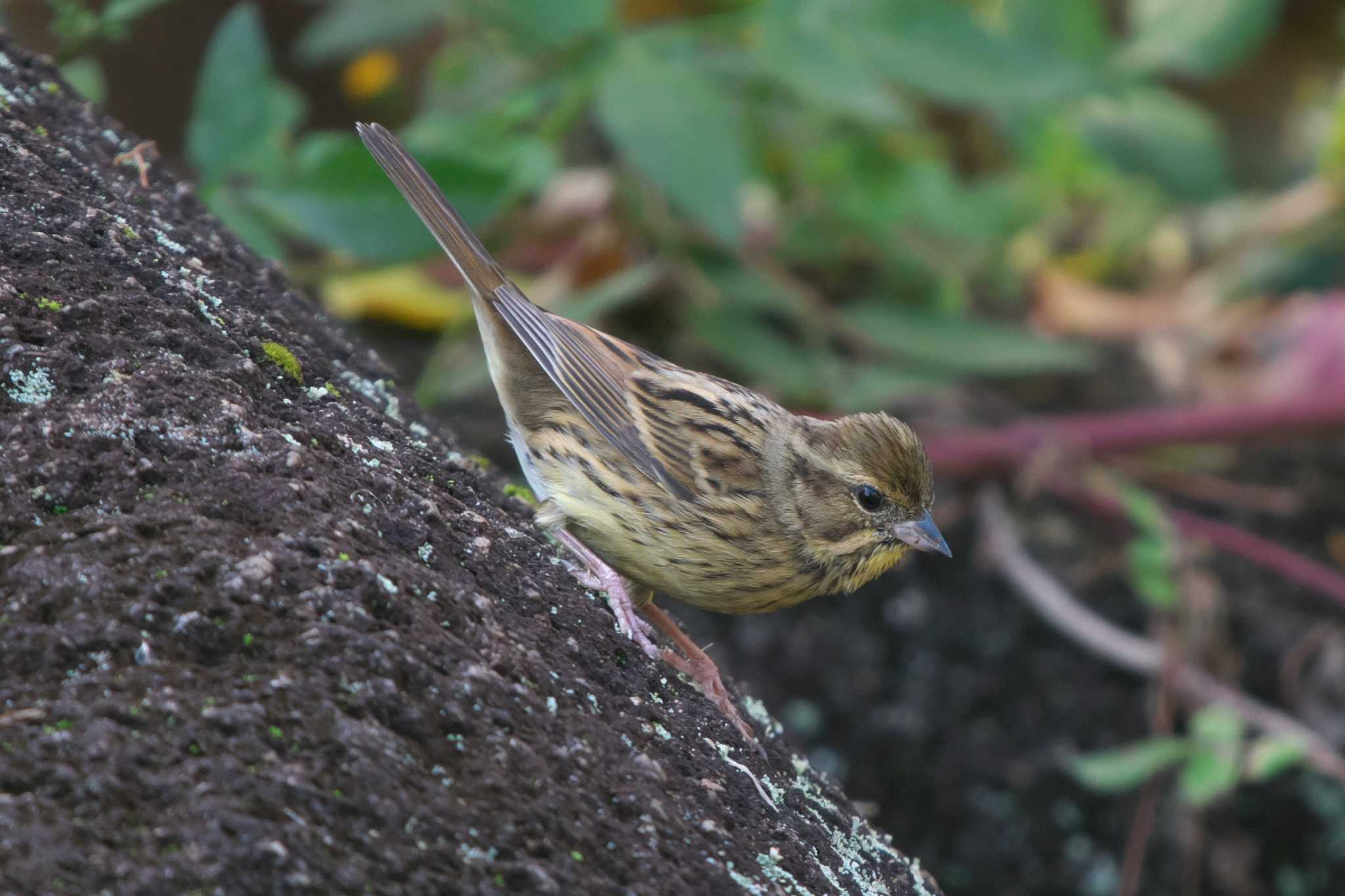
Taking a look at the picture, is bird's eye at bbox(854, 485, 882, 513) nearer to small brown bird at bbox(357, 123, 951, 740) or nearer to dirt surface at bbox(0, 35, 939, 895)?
small brown bird at bbox(357, 123, 951, 740)

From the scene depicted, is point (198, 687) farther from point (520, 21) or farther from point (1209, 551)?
point (1209, 551)

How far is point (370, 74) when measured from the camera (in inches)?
291

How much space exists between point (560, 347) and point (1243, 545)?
3.71m

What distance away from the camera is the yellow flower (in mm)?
7430

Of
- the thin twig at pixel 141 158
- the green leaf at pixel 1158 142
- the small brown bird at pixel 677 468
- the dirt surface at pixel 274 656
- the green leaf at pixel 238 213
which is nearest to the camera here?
the dirt surface at pixel 274 656

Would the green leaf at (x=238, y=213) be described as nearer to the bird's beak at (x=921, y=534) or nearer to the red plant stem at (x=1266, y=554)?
the bird's beak at (x=921, y=534)

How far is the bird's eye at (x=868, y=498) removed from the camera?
3.79 metres

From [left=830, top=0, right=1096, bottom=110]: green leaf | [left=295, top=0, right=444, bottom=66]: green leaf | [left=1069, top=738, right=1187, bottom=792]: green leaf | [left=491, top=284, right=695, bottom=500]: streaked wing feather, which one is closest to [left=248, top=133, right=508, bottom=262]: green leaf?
[left=491, top=284, right=695, bottom=500]: streaked wing feather

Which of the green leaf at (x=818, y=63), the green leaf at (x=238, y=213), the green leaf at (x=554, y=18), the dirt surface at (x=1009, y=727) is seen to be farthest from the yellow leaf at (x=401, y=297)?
the green leaf at (x=238, y=213)

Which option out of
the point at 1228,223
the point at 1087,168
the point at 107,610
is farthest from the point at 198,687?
the point at 1228,223

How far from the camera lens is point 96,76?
4621 mm

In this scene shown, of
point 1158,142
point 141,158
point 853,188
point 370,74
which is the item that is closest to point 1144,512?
point 853,188

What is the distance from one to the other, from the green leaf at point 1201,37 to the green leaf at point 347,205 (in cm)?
422

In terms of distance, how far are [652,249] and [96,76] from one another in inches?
113
